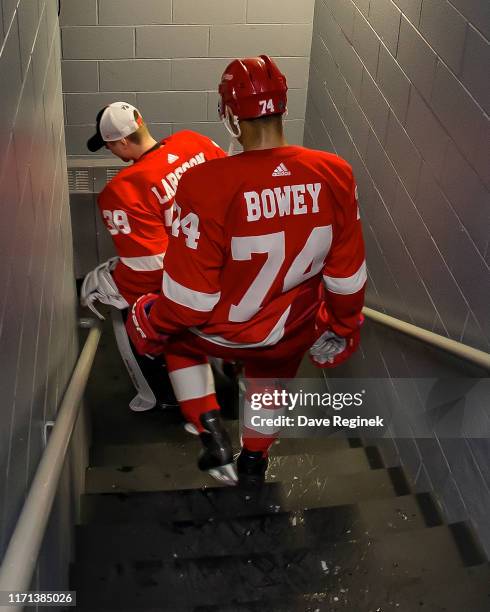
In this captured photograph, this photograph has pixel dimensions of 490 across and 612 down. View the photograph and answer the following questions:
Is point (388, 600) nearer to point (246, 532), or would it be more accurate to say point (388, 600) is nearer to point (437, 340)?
point (246, 532)

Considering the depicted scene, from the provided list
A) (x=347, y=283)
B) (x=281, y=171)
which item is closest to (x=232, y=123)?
(x=281, y=171)

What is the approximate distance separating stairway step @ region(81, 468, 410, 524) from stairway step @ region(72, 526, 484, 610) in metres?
0.37

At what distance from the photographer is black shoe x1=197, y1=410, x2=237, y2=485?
10.6ft

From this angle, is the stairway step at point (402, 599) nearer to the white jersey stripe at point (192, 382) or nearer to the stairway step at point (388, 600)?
the stairway step at point (388, 600)

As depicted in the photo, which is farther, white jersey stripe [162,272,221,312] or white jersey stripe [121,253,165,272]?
white jersey stripe [121,253,165,272]

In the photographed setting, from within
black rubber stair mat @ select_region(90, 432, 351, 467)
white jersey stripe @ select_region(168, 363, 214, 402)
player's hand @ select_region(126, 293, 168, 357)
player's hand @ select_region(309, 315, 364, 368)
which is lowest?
black rubber stair mat @ select_region(90, 432, 351, 467)

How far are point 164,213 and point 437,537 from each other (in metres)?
1.86

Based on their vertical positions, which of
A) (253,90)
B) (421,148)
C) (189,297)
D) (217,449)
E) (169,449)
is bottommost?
(169,449)

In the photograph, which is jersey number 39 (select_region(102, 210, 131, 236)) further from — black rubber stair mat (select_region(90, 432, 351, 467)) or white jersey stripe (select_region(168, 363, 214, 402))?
black rubber stair mat (select_region(90, 432, 351, 467))

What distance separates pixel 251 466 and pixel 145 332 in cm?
82

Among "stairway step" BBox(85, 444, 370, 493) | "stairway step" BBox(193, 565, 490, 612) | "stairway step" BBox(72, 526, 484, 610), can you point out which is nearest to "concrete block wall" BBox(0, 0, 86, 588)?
"stairway step" BBox(72, 526, 484, 610)

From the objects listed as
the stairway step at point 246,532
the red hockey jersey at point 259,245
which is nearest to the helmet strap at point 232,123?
the red hockey jersey at point 259,245

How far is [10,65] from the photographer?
183 cm

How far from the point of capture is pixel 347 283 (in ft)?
9.71
